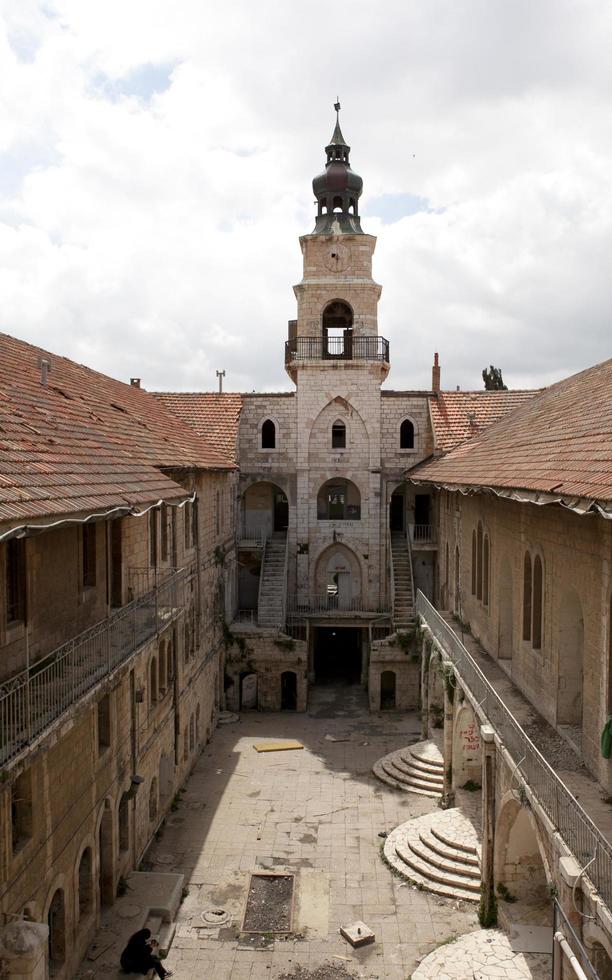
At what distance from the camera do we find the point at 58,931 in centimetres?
1232

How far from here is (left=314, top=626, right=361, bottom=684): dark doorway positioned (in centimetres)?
3366

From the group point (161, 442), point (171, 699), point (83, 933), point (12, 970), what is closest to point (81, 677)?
point (12, 970)

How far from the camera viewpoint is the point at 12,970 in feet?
30.8

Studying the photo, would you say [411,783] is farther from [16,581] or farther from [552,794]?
[16,581]

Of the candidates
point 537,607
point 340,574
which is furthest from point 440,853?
point 340,574

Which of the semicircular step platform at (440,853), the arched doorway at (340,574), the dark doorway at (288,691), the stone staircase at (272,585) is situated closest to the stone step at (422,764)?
the semicircular step platform at (440,853)

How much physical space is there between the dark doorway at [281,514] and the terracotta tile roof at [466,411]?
7.98 meters

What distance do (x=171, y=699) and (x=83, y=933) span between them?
7.24 metres

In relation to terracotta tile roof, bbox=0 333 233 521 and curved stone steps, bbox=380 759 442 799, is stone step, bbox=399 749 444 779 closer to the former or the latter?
curved stone steps, bbox=380 759 442 799

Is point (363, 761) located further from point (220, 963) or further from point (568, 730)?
point (568, 730)

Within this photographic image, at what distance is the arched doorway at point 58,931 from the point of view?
1225cm

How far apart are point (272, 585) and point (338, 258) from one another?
1411cm

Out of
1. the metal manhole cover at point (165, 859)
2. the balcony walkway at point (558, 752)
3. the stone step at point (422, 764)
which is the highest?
the balcony walkway at point (558, 752)

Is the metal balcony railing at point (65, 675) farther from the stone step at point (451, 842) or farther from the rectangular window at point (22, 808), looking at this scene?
the stone step at point (451, 842)
